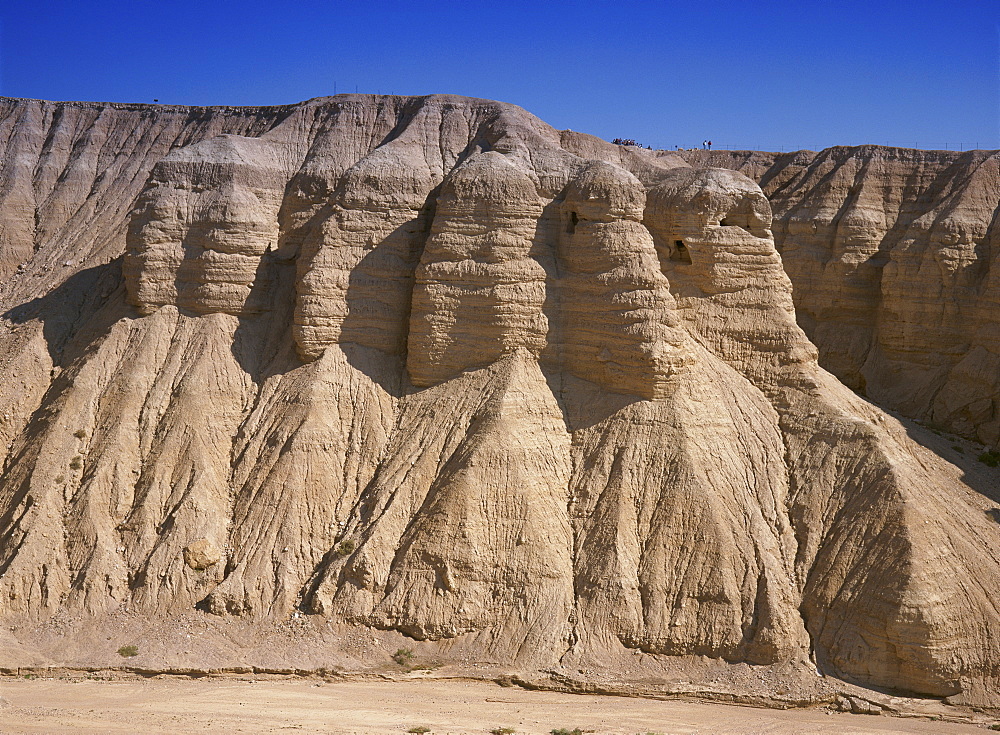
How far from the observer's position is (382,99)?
3922 cm

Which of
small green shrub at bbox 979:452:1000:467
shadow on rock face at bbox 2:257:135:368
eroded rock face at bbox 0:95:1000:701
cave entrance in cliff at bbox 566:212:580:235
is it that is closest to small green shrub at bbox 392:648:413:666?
eroded rock face at bbox 0:95:1000:701

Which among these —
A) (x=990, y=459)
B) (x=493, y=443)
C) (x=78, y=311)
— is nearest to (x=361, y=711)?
(x=493, y=443)

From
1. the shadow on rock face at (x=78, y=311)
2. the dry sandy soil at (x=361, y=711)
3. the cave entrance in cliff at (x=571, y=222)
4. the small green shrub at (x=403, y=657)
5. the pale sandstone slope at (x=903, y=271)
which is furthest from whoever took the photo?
the pale sandstone slope at (x=903, y=271)

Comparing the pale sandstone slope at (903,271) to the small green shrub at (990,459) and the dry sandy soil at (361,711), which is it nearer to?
the small green shrub at (990,459)

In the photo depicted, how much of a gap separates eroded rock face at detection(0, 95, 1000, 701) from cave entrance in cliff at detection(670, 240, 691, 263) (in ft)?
0.64

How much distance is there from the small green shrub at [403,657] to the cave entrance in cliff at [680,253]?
15.2m

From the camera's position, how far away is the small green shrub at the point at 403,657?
2561 cm

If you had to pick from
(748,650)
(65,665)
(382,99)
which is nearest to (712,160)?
(382,99)

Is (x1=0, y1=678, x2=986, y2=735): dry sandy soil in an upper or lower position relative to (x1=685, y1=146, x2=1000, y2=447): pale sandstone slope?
lower

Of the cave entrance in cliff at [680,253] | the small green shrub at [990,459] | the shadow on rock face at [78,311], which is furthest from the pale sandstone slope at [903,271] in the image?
the shadow on rock face at [78,311]

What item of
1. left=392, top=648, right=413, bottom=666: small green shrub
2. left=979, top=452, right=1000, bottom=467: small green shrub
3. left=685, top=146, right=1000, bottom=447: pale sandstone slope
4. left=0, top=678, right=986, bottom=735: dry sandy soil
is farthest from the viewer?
left=685, top=146, right=1000, bottom=447: pale sandstone slope

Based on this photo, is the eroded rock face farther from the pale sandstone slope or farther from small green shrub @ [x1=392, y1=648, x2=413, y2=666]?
the pale sandstone slope

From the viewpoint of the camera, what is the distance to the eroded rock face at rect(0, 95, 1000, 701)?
84.3 feet

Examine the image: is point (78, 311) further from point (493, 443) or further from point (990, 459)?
point (990, 459)
